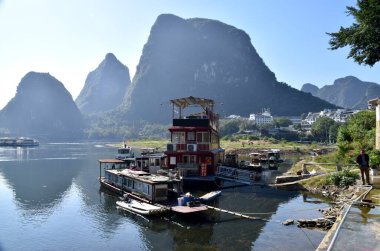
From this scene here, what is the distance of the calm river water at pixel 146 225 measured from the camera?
80.2 feet

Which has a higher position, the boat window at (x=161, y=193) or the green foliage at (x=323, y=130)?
the green foliage at (x=323, y=130)

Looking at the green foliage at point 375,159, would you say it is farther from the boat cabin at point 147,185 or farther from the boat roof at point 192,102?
the boat roof at point 192,102

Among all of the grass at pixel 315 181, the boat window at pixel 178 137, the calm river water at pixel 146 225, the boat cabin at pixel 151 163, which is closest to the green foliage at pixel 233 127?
the boat cabin at pixel 151 163

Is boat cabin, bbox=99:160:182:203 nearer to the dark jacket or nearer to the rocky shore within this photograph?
the rocky shore

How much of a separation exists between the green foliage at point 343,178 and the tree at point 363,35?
13668mm

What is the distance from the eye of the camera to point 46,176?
62.6 m

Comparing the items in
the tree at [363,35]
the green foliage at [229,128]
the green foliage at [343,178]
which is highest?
the tree at [363,35]

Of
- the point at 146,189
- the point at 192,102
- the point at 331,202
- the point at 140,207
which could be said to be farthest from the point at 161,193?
the point at 192,102

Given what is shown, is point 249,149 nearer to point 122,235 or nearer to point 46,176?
point 46,176

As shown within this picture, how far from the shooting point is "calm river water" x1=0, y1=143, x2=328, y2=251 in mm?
24438

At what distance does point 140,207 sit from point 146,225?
3014mm

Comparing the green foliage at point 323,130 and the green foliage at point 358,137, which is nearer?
the green foliage at point 358,137

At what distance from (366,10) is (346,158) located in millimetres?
26652

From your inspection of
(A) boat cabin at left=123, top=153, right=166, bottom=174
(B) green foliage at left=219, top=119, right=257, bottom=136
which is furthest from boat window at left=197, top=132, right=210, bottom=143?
(B) green foliage at left=219, top=119, right=257, bottom=136
